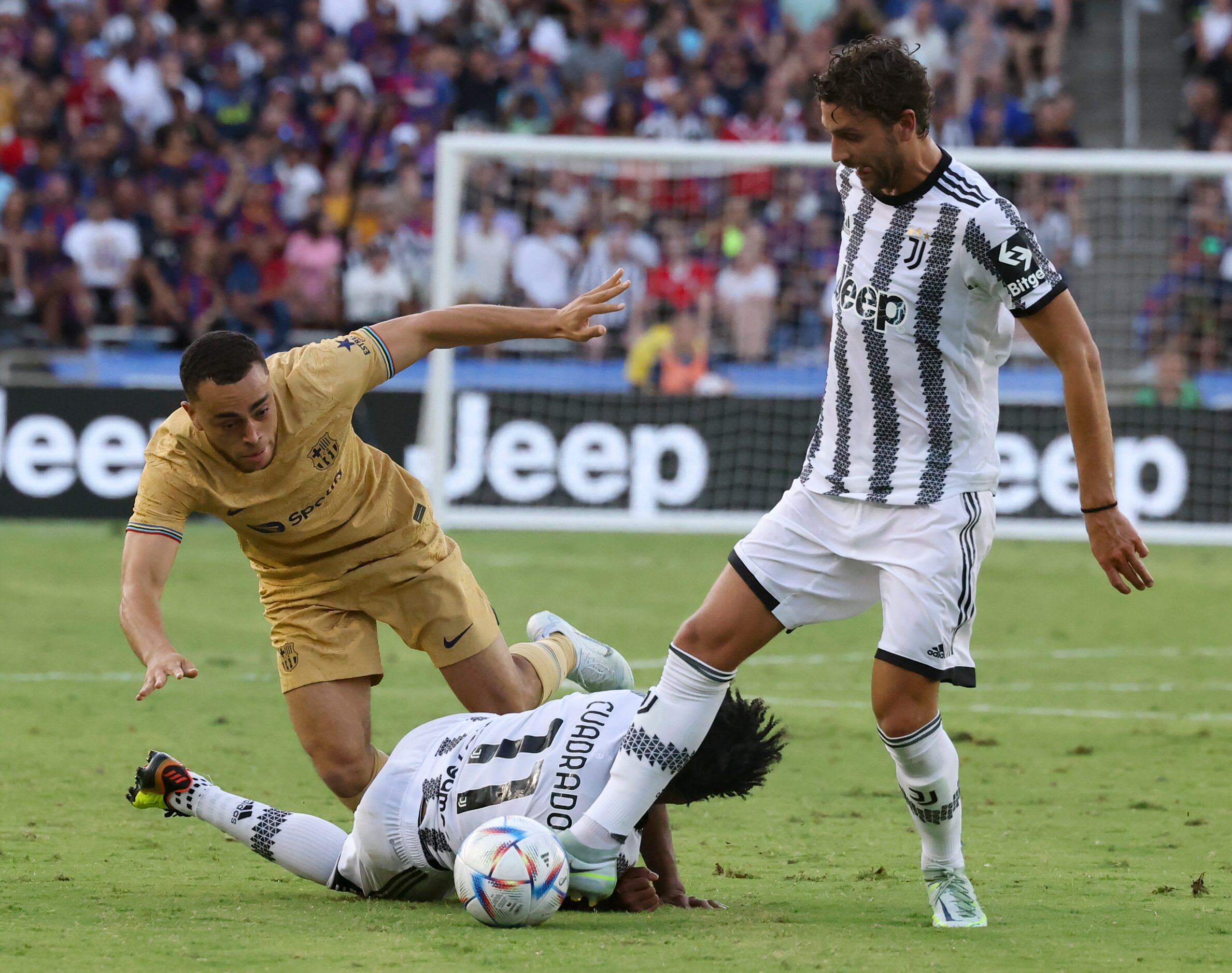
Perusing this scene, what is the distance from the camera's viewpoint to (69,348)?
16.0m

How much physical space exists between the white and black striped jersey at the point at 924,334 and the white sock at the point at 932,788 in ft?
2.04

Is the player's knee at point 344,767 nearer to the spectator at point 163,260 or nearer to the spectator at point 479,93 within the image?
the spectator at point 163,260

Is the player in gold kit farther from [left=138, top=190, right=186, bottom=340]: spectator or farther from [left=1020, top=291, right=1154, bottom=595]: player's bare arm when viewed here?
[left=138, top=190, right=186, bottom=340]: spectator

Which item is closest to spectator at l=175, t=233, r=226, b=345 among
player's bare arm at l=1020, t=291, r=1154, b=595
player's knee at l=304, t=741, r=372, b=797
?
player's knee at l=304, t=741, r=372, b=797

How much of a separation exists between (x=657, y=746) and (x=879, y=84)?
179 centimetres

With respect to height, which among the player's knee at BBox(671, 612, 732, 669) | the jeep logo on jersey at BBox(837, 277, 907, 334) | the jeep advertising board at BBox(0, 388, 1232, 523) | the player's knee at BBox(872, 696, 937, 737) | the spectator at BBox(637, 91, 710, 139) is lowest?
the jeep advertising board at BBox(0, 388, 1232, 523)

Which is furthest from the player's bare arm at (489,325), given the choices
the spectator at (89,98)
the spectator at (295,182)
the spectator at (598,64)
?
the spectator at (598,64)

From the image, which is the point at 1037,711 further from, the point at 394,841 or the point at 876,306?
the point at 394,841

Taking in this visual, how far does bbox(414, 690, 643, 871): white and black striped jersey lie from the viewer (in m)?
4.59

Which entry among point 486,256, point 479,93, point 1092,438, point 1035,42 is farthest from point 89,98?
point 1092,438

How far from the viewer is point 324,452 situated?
5.37 m

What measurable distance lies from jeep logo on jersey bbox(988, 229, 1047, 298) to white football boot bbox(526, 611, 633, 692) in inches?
94.1

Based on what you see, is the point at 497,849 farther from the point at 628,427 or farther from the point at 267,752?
the point at 628,427

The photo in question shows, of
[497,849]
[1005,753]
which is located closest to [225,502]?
[497,849]
